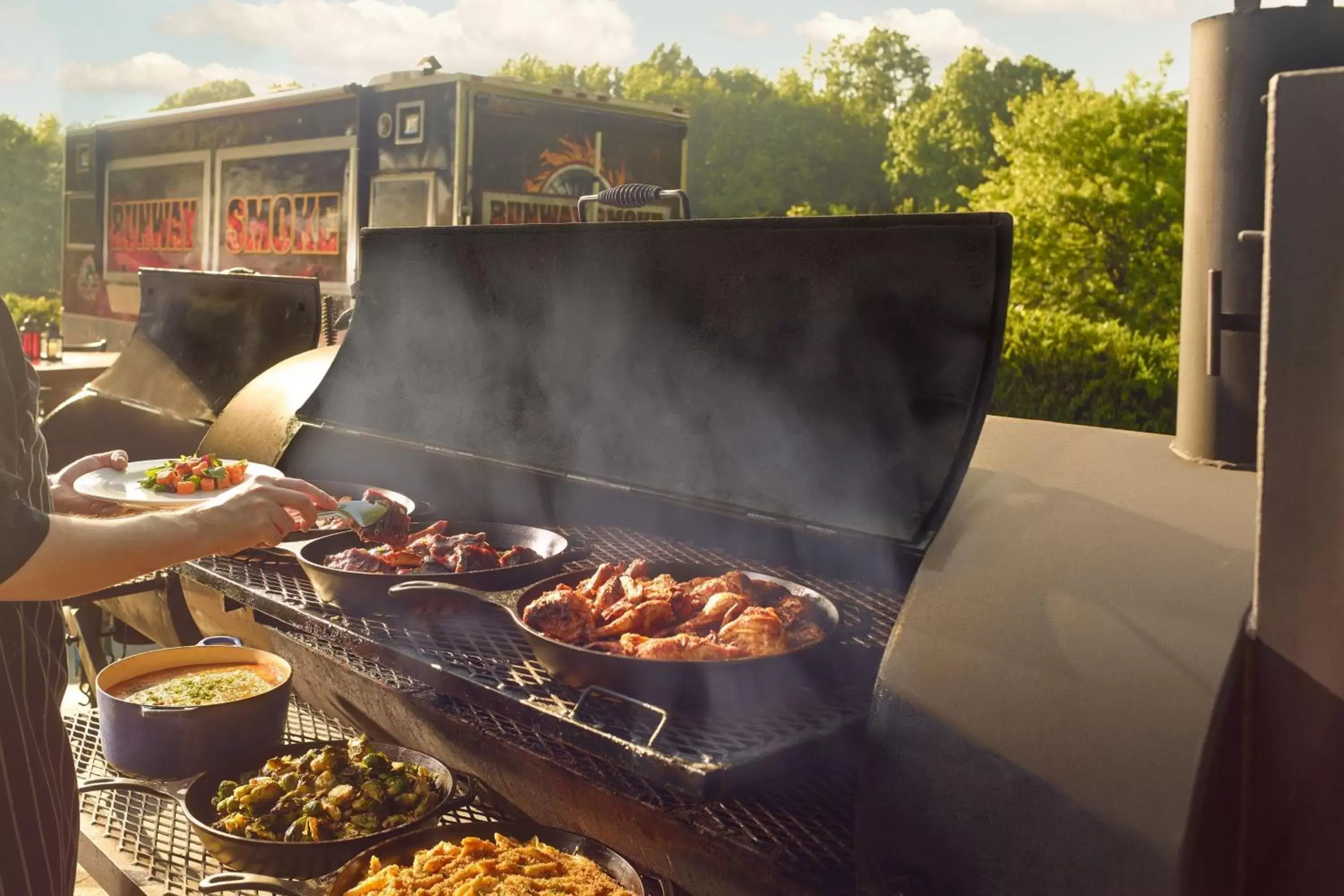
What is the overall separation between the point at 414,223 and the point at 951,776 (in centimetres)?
914

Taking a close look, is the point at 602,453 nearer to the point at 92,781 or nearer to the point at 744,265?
the point at 744,265

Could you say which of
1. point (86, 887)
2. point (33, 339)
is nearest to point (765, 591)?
point (86, 887)

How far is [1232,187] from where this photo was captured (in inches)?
81.2

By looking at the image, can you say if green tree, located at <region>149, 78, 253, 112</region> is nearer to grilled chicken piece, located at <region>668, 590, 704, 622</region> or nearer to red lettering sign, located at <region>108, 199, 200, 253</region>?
red lettering sign, located at <region>108, 199, 200, 253</region>

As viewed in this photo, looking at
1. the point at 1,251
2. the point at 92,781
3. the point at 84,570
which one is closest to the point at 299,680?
the point at 92,781

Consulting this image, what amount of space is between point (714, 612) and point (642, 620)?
0.13 m

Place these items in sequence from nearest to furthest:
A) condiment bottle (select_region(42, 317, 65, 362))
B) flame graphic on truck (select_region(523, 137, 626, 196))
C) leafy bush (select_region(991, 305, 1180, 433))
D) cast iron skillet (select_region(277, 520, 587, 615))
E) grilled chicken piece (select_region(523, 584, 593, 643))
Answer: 1. grilled chicken piece (select_region(523, 584, 593, 643))
2. cast iron skillet (select_region(277, 520, 587, 615))
3. leafy bush (select_region(991, 305, 1180, 433))
4. flame graphic on truck (select_region(523, 137, 626, 196))
5. condiment bottle (select_region(42, 317, 65, 362))

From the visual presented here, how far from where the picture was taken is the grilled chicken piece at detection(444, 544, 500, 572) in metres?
2.45

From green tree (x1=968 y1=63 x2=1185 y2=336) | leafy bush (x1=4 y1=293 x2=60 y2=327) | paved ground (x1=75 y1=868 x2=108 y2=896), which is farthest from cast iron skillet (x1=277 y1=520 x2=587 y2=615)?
leafy bush (x1=4 y1=293 x2=60 y2=327)

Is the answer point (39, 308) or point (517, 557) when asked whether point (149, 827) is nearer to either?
point (517, 557)

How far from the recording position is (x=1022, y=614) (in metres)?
1.59

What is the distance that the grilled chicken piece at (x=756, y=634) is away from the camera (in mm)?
1850

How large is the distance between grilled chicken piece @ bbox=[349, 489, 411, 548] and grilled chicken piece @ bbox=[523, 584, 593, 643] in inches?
30.3

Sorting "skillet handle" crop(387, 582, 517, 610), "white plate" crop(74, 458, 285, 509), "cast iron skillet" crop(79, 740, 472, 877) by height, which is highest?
"white plate" crop(74, 458, 285, 509)
